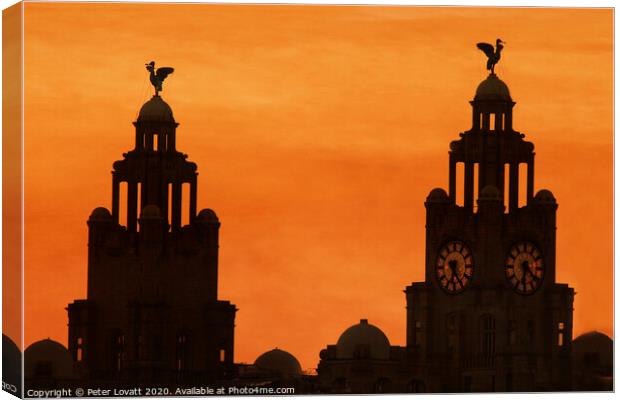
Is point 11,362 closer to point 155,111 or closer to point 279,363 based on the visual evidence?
point 279,363

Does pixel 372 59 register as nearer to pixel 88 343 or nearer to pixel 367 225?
pixel 367 225

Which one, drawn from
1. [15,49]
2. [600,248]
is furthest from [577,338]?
[15,49]

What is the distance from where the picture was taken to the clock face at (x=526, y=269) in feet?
254

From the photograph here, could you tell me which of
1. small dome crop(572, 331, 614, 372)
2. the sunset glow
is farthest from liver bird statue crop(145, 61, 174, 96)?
small dome crop(572, 331, 614, 372)

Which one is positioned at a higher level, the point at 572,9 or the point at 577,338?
the point at 572,9

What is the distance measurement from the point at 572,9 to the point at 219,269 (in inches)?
394

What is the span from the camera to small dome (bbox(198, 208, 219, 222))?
73.3 meters

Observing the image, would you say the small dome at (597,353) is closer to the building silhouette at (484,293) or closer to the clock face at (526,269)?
the building silhouette at (484,293)

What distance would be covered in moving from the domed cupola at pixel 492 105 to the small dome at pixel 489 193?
2207 mm

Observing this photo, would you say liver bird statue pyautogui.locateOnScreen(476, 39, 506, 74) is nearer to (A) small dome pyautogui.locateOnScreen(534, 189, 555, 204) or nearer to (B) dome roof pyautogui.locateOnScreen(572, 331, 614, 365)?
(A) small dome pyautogui.locateOnScreen(534, 189, 555, 204)

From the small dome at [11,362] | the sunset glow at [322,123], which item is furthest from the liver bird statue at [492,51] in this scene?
the small dome at [11,362]

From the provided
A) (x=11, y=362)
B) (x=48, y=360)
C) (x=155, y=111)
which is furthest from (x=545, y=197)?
(x=11, y=362)

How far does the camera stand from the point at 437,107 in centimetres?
7369

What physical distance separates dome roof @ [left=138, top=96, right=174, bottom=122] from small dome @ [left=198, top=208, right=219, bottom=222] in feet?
7.83
